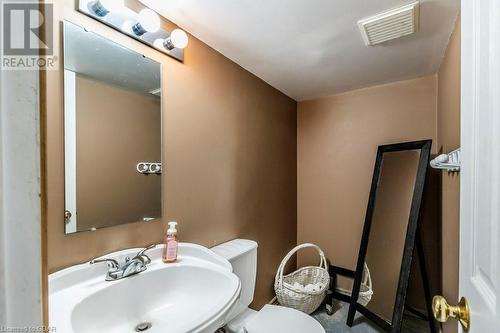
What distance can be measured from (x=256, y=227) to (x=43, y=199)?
171cm

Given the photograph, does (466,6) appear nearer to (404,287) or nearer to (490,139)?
(490,139)

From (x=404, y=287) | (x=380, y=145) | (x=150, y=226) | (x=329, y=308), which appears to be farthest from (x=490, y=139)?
(x=329, y=308)

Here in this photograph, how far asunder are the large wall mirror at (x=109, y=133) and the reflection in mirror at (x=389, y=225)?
179 centimetres

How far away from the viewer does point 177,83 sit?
4.37 ft

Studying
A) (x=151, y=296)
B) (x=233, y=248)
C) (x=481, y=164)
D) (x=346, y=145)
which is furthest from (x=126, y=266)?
(x=346, y=145)

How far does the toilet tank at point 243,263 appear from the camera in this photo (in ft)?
4.83

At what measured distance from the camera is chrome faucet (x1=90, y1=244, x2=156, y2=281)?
3.12 feet

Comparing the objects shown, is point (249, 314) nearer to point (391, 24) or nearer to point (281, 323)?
point (281, 323)

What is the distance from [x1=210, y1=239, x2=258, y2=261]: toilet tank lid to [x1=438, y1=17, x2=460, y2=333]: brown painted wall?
3.76 ft

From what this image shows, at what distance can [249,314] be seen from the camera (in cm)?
159

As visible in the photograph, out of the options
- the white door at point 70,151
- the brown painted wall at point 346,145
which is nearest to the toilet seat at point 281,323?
the brown painted wall at point 346,145

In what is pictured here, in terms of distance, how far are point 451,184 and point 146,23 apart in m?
1.86

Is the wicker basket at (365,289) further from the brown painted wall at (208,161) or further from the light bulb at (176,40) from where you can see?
the light bulb at (176,40)

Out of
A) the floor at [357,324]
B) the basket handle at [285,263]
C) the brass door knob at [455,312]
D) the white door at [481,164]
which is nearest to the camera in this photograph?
the white door at [481,164]
